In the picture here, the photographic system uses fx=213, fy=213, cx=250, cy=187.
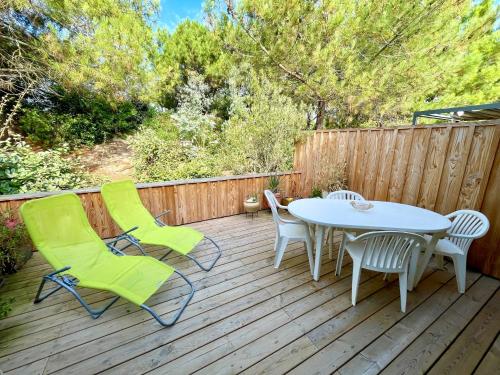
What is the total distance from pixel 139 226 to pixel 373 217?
263 cm

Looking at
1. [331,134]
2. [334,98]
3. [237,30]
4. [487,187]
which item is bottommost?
[487,187]

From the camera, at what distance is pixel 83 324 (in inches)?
64.7

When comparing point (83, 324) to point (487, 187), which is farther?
point (487, 187)

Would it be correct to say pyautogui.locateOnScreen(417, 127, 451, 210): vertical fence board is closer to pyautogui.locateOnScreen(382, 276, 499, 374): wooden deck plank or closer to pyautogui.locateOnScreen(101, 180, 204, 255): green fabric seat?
pyautogui.locateOnScreen(382, 276, 499, 374): wooden deck plank

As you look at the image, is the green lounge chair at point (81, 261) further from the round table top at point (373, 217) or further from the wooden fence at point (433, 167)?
the wooden fence at point (433, 167)

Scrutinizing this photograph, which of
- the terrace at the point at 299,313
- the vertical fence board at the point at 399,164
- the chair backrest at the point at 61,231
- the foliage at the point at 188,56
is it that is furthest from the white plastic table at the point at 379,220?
the foliage at the point at 188,56

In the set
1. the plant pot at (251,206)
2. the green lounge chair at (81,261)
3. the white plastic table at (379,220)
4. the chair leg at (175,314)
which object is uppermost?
the white plastic table at (379,220)

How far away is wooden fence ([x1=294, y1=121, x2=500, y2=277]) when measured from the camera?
7.41 ft

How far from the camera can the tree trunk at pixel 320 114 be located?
5.24m

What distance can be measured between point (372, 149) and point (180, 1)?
5889mm

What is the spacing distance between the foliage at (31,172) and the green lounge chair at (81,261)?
7.35 feet

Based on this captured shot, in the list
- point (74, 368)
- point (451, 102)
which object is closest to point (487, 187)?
point (74, 368)

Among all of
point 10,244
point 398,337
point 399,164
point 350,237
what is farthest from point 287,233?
point 10,244

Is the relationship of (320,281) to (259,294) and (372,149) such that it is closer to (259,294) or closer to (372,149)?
(259,294)
